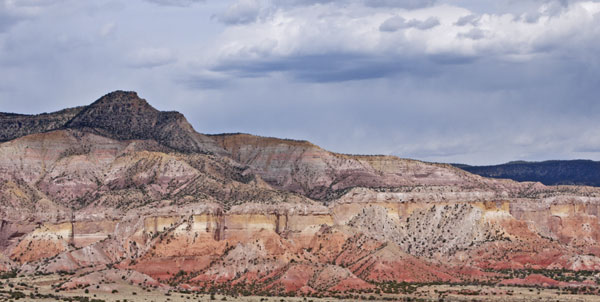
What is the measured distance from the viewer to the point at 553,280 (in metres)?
181

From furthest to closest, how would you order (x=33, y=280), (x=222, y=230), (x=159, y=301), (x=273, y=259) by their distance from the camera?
(x=222, y=230), (x=273, y=259), (x=33, y=280), (x=159, y=301)

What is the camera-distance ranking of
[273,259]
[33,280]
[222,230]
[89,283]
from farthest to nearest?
1. [222,230]
2. [273,259]
3. [33,280]
4. [89,283]

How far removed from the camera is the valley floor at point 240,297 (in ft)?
503

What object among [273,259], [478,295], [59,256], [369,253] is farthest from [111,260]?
[478,295]

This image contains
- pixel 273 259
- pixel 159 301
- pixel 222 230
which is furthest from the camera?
pixel 222 230

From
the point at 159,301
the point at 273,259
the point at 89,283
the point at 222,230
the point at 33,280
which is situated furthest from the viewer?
the point at 222,230

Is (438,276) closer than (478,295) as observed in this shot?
No

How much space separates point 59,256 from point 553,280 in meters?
70.3

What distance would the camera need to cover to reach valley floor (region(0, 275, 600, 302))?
15338cm

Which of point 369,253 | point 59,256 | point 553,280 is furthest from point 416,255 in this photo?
point 59,256

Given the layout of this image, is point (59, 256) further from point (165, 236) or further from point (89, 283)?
→ point (89, 283)

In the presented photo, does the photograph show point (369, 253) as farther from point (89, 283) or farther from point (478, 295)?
point (89, 283)

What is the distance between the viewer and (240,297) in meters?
164

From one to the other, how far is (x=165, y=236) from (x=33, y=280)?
25.1 meters
